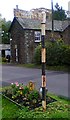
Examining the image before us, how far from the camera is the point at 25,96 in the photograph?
7.17 meters

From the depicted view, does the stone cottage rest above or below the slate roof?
below

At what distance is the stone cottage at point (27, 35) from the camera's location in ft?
107

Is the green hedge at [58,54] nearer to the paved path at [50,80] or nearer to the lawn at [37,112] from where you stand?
the paved path at [50,80]

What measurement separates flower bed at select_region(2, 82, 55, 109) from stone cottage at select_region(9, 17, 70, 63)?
24907mm

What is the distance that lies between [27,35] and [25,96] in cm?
2568

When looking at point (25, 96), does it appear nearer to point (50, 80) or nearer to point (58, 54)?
point (50, 80)

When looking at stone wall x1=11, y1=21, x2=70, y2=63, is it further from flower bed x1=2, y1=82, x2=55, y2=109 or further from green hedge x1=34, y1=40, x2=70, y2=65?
flower bed x1=2, y1=82, x2=55, y2=109

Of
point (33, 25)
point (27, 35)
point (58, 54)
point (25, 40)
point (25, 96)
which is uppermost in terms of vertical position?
point (33, 25)

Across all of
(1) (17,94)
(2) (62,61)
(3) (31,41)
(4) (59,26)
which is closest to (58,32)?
(4) (59,26)

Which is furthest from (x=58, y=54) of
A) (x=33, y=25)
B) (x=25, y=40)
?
(x=33, y=25)

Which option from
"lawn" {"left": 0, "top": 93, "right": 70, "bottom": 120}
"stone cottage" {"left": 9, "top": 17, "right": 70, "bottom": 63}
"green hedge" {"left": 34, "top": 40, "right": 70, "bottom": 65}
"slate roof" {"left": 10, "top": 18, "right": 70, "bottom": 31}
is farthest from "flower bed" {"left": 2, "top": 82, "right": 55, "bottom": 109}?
"slate roof" {"left": 10, "top": 18, "right": 70, "bottom": 31}

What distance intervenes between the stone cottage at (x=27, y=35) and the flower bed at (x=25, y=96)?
2491 centimetres

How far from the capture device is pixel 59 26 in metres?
35.6

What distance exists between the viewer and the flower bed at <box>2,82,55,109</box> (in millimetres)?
Result: 6793
